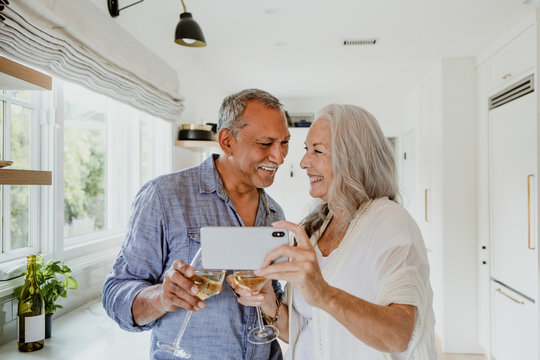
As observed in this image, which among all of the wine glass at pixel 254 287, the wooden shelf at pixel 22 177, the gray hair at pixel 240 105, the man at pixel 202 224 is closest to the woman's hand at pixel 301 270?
the wine glass at pixel 254 287

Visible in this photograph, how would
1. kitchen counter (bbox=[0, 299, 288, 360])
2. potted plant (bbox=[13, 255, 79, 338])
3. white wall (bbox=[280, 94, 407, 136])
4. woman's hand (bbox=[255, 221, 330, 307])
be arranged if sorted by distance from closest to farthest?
1. woman's hand (bbox=[255, 221, 330, 307])
2. kitchen counter (bbox=[0, 299, 288, 360])
3. potted plant (bbox=[13, 255, 79, 338])
4. white wall (bbox=[280, 94, 407, 136])

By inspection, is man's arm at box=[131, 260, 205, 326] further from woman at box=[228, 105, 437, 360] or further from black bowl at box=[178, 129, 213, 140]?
black bowl at box=[178, 129, 213, 140]

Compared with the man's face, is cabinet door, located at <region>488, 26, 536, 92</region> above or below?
above

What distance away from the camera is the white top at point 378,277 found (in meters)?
1.02

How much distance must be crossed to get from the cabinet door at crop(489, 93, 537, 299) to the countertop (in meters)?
2.70

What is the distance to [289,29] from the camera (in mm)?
3160

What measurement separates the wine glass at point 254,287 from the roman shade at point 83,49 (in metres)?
1.16

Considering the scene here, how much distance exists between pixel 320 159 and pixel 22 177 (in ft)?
3.16

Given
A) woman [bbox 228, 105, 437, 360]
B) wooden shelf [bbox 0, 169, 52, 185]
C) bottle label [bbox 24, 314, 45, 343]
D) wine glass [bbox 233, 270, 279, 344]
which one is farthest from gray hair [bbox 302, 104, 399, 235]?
bottle label [bbox 24, 314, 45, 343]

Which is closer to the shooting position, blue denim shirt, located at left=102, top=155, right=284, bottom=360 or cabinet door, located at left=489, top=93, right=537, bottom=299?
blue denim shirt, located at left=102, top=155, right=284, bottom=360

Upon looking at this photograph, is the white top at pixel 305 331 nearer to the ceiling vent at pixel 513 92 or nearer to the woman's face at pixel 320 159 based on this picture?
the woman's face at pixel 320 159

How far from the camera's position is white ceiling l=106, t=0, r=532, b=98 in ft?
9.02

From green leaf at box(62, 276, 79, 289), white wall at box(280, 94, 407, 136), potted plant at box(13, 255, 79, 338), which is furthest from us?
white wall at box(280, 94, 407, 136)

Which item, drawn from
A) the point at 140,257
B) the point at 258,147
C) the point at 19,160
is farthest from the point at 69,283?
the point at 258,147
